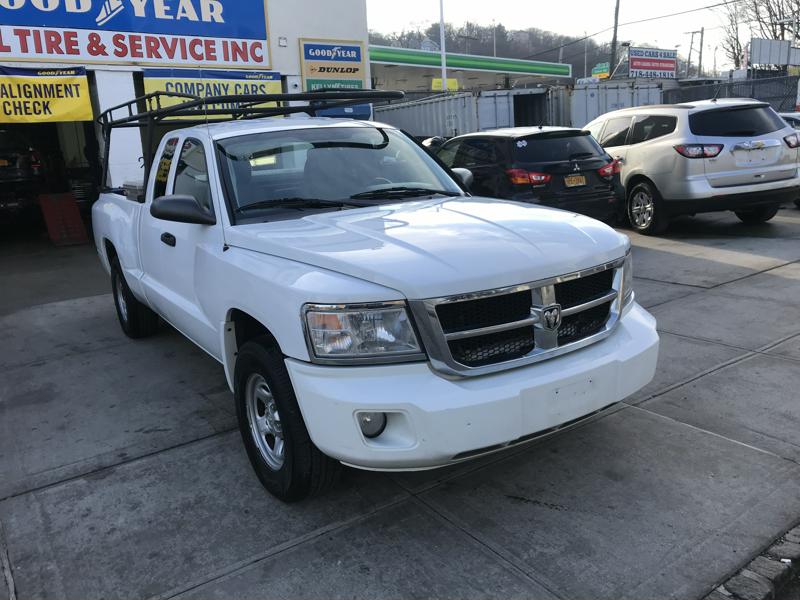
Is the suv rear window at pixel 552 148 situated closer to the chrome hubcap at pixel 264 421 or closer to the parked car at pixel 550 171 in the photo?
the parked car at pixel 550 171

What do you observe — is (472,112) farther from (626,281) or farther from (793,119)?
(626,281)

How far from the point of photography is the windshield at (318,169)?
12.7ft

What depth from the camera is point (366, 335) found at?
272cm

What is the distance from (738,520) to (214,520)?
2.37 m

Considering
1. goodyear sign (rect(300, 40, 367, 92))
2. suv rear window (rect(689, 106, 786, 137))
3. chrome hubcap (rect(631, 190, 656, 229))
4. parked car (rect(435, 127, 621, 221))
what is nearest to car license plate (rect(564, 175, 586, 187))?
parked car (rect(435, 127, 621, 221))

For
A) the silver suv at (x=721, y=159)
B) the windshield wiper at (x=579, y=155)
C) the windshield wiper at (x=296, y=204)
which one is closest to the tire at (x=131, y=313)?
the windshield wiper at (x=296, y=204)

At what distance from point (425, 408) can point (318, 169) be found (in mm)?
1970

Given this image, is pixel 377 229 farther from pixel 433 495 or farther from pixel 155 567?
pixel 155 567

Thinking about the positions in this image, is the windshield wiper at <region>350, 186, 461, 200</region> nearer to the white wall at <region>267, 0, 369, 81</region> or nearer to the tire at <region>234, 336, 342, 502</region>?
the tire at <region>234, 336, 342, 502</region>

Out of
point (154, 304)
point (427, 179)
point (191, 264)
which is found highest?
point (427, 179)

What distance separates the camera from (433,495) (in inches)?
131

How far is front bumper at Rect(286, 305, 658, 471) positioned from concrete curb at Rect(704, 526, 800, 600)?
0.85 meters

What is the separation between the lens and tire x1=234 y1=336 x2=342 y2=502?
297 centimetres

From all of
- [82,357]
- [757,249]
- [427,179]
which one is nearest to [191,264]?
[427,179]
